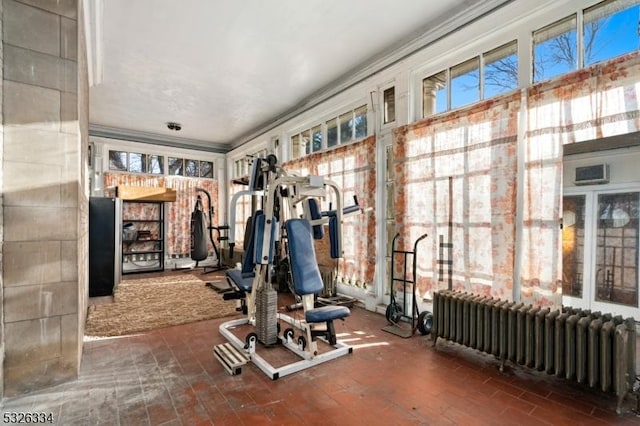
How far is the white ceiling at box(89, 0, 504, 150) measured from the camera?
307cm

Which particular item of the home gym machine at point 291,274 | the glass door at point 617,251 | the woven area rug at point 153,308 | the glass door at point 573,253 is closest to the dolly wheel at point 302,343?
the home gym machine at point 291,274

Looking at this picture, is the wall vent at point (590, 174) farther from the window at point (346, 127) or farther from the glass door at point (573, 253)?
the window at point (346, 127)

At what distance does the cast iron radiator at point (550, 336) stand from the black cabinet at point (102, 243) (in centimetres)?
503

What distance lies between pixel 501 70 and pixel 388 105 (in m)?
1.41

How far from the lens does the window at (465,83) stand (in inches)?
124

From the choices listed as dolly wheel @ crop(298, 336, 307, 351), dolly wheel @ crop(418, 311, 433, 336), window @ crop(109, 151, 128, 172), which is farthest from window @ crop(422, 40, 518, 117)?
window @ crop(109, 151, 128, 172)

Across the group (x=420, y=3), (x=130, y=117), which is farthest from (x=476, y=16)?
(x=130, y=117)

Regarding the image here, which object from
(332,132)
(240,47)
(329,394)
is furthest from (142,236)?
(329,394)

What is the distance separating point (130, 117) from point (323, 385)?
6.51 metres

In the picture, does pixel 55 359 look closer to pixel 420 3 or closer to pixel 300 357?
pixel 300 357

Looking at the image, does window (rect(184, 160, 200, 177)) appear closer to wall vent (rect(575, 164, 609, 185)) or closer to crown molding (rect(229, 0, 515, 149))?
crown molding (rect(229, 0, 515, 149))

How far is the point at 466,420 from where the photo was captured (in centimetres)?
189

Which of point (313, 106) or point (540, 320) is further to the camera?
point (313, 106)

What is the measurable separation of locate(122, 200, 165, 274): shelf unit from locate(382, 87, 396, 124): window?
6.03 meters
